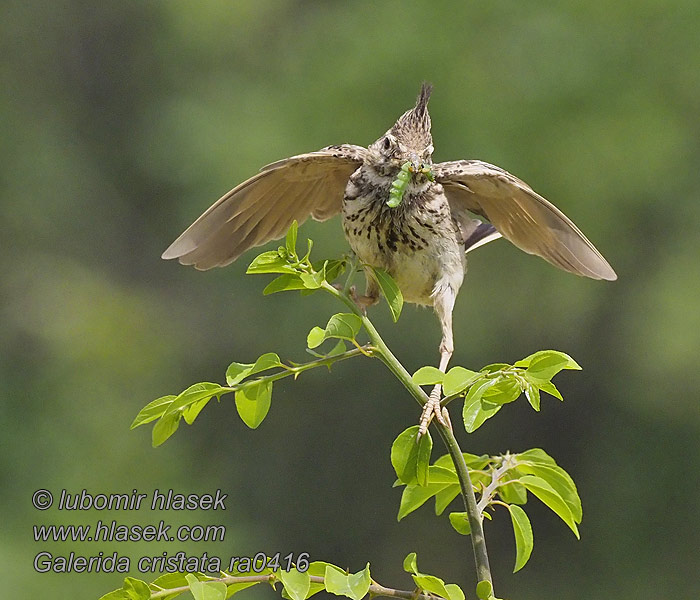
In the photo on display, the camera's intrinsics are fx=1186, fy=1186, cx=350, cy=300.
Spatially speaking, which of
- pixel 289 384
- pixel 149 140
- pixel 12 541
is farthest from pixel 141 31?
pixel 12 541

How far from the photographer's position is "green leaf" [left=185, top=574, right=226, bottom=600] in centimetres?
173

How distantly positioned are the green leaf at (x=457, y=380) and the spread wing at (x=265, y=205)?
1.18 meters

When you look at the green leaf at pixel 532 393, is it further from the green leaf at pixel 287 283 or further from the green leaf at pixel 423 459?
the green leaf at pixel 287 283

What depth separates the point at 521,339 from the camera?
9867 mm

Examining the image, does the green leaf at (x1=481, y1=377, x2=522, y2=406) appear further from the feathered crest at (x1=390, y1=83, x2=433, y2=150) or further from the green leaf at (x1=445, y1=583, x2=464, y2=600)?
the feathered crest at (x1=390, y1=83, x2=433, y2=150)

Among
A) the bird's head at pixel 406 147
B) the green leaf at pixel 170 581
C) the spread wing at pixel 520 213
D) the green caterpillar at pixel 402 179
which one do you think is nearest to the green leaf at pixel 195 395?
the green leaf at pixel 170 581

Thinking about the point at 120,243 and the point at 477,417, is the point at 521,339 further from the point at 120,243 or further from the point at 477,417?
the point at 477,417

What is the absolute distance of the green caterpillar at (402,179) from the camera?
2.73 metres

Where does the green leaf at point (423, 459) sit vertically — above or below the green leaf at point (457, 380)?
below

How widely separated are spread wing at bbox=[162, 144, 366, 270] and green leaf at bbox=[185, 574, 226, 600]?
1.21 m

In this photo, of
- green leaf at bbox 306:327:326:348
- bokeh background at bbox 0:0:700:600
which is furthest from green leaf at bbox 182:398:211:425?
bokeh background at bbox 0:0:700:600

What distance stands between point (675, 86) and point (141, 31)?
19.5 ft

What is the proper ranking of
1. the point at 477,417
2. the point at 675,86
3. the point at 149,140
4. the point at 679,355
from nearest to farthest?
the point at 477,417, the point at 679,355, the point at 675,86, the point at 149,140

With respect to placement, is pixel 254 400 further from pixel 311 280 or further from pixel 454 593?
pixel 454 593
